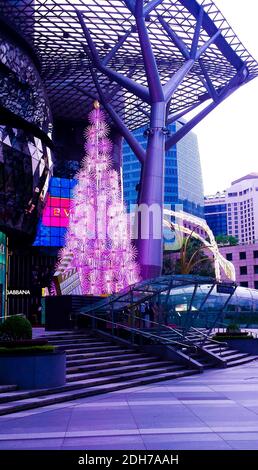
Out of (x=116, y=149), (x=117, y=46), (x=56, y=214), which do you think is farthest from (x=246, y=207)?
(x=117, y=46)

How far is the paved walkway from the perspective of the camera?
877cm

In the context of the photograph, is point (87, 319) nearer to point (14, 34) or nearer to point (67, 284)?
point (67, 284)

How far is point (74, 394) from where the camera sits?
14352mm

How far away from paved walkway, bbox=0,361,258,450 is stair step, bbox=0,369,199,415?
29cm

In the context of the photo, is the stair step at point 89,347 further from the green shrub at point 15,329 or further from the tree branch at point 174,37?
the tree branch at point 174,37

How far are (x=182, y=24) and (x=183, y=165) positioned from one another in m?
110

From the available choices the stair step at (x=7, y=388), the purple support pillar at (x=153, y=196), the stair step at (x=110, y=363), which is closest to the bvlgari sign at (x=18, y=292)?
the purple support pillar at (x=153, y=196)

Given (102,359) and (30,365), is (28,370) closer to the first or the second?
(30,365)

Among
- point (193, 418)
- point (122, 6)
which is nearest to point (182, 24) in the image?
point (122, 6)

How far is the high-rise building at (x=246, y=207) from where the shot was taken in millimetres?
188000

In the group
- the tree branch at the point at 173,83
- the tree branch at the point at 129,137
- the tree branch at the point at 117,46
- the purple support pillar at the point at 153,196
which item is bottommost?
the purple support pillar at the point at 153,196

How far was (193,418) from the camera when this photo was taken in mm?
11086

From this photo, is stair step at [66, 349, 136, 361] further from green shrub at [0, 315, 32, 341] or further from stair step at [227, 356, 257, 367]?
stair step at [227, 356, 257, 367]

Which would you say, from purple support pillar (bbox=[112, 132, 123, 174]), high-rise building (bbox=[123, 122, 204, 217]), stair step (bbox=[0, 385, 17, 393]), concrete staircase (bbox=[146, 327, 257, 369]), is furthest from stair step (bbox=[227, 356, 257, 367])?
high-rise building (bbox=[123, 122, 204, 217])
